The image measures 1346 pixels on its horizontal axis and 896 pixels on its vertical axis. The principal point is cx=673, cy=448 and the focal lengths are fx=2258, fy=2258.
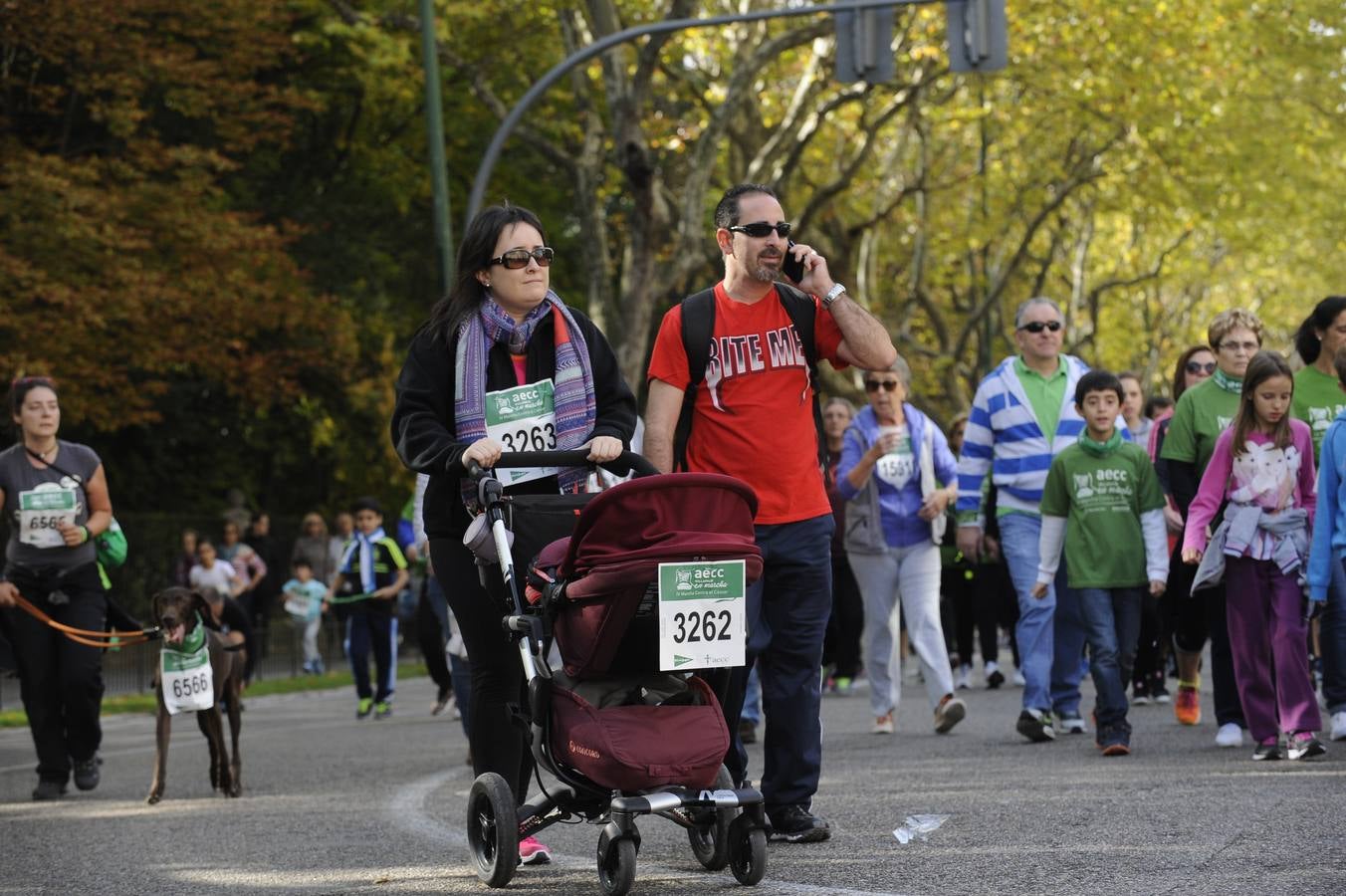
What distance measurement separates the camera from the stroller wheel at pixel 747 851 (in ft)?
22.1

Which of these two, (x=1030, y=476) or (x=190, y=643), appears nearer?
(x=190, y=643)

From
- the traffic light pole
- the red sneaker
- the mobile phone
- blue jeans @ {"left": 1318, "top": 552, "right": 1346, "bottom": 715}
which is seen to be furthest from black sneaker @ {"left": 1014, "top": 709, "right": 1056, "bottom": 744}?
the traffic light pole

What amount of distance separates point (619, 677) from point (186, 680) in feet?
15.7

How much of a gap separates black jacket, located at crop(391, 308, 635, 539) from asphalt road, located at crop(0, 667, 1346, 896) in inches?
47.1

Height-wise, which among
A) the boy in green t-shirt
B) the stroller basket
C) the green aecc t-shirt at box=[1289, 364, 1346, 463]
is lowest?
the stroller basket

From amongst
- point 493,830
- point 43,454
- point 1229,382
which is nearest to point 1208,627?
point 1229,382

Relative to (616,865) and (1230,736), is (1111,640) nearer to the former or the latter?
(1230,736)

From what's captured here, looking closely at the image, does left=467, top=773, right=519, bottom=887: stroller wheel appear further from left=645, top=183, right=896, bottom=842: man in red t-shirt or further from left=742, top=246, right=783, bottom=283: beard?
left=742, top=246, right=783, bottom=283: beard

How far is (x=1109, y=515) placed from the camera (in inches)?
444

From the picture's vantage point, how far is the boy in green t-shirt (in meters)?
11.2

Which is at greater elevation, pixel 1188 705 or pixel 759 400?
pixel 759 400

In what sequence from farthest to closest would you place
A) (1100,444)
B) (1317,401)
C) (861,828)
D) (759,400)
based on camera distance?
1. (1100,444)
2. (1317,401)
3. (861,828)
4. (759,400)

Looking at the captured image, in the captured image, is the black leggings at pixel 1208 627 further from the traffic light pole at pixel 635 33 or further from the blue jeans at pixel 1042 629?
the traffic light pole at pixel 635 33

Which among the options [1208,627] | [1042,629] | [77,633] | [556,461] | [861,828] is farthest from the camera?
[1208,627]
